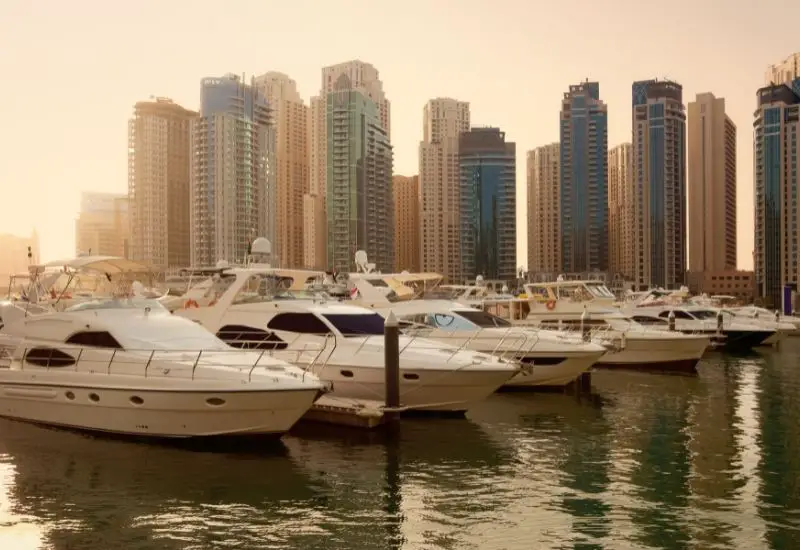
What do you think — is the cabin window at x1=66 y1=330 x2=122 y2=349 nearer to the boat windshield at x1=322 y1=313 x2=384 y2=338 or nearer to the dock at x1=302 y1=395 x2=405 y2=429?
the dock at x1=302 y1=395 x2=405 y2=429

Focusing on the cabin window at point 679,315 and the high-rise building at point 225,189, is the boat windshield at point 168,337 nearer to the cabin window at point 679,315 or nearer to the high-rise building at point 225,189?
the cabin window at point 679,315

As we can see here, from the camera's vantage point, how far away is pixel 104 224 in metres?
149

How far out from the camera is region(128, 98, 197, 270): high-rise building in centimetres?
13950

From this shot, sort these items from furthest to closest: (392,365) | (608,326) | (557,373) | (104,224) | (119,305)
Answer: (104,224) < (608,326) < (557,373) < (119,305) < (392,365)

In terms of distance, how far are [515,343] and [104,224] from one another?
450 feet

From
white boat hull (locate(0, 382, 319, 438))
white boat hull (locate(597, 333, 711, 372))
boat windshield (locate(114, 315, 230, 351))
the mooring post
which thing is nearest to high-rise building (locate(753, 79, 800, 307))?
white boat hull (locate(597, 333, 711, 372))

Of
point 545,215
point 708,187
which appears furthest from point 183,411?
point 545,215

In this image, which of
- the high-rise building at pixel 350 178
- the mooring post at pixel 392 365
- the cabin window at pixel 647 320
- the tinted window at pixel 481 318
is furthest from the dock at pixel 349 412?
the high-rise building at pixel 350 178

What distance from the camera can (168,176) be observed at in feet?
465

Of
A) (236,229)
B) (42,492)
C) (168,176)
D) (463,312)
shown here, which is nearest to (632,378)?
(463,312)

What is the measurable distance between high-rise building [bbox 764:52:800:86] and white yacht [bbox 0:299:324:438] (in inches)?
6170

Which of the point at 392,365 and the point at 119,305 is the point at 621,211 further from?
the point at 119,305

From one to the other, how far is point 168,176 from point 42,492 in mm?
135145

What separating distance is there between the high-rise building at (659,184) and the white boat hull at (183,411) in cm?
14136
